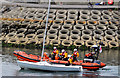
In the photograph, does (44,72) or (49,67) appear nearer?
(49,67)

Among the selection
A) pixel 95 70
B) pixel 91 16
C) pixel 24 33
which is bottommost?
pixel 95 70

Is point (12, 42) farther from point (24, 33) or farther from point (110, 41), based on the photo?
point (110, 41)

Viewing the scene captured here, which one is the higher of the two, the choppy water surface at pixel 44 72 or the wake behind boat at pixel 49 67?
the wake behind boat at pixel 49 67

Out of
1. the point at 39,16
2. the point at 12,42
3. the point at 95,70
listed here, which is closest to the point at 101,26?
the point at 39,16

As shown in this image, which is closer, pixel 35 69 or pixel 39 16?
pixel 35 69

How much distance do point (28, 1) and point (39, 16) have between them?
251 inches

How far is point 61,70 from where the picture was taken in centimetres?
2519

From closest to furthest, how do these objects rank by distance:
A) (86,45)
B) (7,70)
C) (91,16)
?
(7,70)
(86,45)
(91,16)

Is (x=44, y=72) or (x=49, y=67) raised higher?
(x=49, y=67)

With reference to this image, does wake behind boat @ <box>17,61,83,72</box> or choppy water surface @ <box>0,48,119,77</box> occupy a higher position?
wake behind boat @ <box>17,61,83,72</box>

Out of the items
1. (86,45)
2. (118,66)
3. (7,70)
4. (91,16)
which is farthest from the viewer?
(91,16)

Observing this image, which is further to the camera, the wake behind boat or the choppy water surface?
the wake behind boat

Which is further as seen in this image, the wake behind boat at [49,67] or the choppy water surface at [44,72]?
the wake behind boat at [49,67]

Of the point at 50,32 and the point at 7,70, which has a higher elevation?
the point at 50,32
